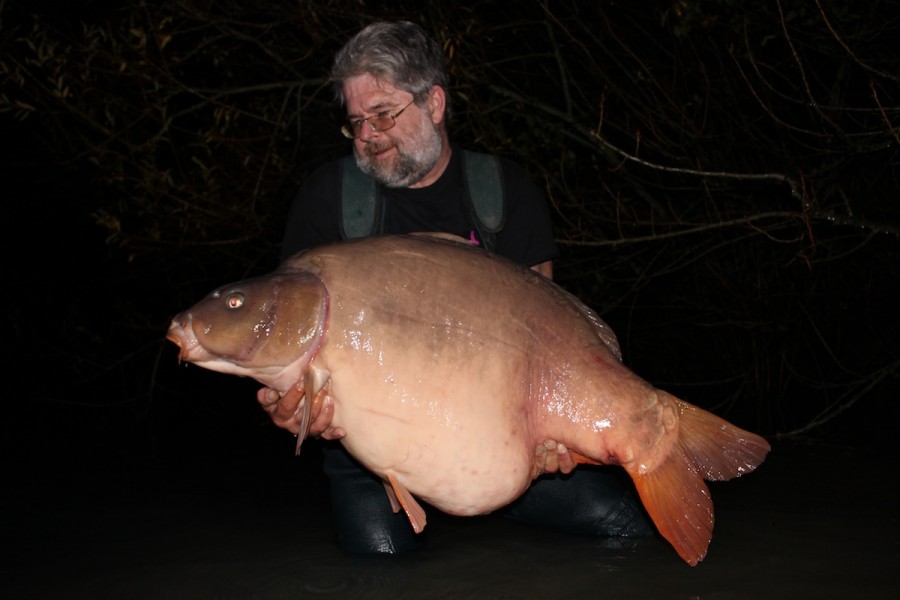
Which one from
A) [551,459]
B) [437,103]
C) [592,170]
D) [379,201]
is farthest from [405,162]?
[592,170]

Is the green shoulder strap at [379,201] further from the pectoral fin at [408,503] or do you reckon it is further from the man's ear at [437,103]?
the pectoral fin at [408,503]

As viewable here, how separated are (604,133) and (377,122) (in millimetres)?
2540

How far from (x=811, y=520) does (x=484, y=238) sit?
144cm

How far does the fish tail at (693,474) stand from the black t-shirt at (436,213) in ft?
3.62

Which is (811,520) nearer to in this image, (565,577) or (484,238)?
(565,577)

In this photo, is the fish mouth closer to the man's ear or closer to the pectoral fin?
the pectoral fin

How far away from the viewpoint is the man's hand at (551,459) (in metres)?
2.37

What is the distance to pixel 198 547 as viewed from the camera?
298 centimetres

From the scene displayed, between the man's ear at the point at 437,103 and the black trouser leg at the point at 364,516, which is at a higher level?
the man's ear at the point at 437,103

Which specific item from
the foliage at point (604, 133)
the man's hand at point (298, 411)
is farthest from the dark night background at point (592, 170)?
the man's hand at point (298, 411)

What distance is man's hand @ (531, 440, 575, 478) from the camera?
2371 millimetres

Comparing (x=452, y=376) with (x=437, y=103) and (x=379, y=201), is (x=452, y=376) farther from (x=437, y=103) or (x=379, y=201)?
(x=437, y=103)

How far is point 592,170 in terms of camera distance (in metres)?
5.41

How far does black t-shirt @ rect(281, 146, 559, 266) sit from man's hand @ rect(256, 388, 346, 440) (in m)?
0.88
